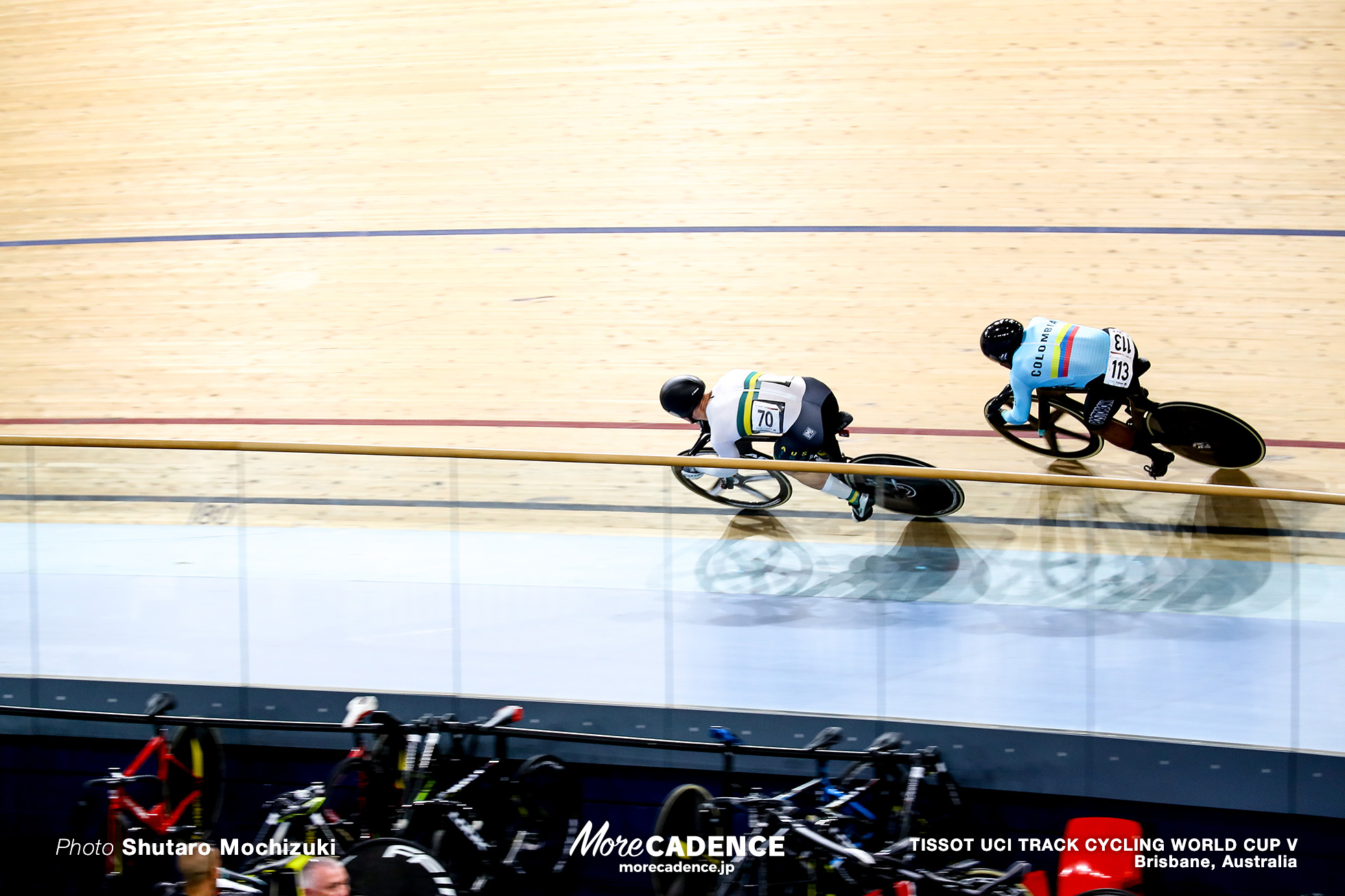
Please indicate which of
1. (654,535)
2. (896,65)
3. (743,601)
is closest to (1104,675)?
(743,601)

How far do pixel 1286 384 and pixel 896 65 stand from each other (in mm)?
2713

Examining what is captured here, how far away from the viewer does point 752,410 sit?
167 inches

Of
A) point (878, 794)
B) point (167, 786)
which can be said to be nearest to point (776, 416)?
point (878, 794)

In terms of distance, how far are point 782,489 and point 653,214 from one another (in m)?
2.96

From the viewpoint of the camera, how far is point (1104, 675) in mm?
3193

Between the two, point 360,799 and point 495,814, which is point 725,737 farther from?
point 360,799

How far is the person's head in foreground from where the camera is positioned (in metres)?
2.87

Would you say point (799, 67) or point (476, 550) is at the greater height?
point (799, 67)

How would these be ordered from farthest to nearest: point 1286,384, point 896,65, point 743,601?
point 896,65
point 1286,384
point 743,601

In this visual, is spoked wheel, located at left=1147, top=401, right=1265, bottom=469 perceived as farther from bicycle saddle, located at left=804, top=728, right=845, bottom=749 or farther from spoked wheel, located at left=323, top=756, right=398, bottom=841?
spoked wheel, located at left=323, top=756, right=398, bottom=841

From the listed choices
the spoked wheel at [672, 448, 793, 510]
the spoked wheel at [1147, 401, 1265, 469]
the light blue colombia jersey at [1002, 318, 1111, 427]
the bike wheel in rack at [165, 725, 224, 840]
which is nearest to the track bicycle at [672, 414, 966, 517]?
the spoked wheel at [672, 448, 793, 510]

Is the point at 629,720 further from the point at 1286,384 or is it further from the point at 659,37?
the point at 659,37

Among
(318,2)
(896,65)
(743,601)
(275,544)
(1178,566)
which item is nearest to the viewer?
(1178,566)

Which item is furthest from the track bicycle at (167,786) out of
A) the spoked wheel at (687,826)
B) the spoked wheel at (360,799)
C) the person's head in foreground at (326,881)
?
the spoked wheel at (687,826)
